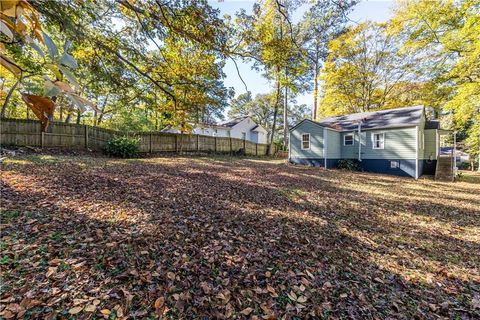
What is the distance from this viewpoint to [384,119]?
44.1 ft

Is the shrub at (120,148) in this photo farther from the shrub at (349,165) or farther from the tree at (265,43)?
the shrub at (349,165)

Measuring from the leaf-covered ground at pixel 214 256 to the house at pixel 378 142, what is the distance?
327 inches

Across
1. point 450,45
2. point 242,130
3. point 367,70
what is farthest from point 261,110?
point 450,45

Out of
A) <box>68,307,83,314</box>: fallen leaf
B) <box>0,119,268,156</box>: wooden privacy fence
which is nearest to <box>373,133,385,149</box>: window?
<box>0,119,268,156</box>: wooden privacy fence

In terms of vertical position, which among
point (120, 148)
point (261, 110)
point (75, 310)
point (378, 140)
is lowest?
point (75, 310)

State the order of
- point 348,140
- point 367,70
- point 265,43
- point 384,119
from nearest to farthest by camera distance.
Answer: point 265,43 → point 384,119 → point 348,140 → point 367,70

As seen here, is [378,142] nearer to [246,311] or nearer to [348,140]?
[348,140]

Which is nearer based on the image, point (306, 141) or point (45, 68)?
point (45, 68)

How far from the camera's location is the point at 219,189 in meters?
5.63

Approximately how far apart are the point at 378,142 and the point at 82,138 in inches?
635

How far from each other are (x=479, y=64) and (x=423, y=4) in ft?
16.8

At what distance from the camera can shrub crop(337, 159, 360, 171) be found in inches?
538

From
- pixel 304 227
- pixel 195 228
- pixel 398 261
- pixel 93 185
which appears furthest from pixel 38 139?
pixel 398 261

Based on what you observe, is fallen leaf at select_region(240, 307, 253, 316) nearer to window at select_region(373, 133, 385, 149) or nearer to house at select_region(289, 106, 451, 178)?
house at select_region(289, 106, 451, 178)
